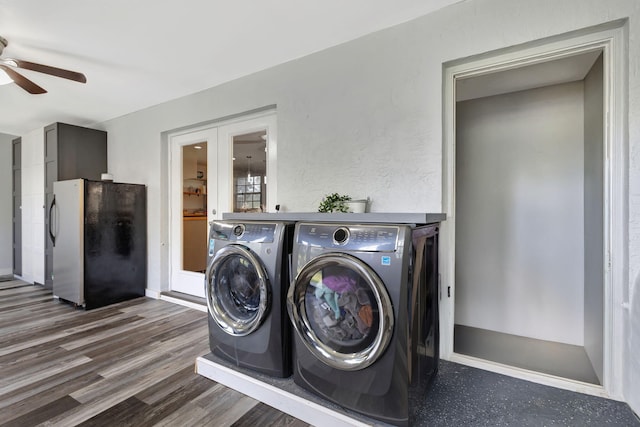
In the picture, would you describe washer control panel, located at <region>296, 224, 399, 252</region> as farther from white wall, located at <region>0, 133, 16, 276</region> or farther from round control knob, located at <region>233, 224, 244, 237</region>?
white wall, located at <region>0, 133, 16, 276</region>

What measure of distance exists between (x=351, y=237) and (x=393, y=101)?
1228mm

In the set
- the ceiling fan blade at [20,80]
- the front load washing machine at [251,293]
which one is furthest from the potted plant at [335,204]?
the ceiling fan blade at [20,80]

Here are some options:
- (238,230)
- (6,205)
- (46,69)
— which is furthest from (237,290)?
(6,205)

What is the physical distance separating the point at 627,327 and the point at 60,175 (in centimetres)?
569

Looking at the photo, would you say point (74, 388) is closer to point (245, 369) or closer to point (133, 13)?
point (245, 369)

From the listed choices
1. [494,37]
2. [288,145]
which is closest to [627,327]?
[494,37]

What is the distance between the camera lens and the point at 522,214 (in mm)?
2633

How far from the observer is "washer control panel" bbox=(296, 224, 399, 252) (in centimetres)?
138

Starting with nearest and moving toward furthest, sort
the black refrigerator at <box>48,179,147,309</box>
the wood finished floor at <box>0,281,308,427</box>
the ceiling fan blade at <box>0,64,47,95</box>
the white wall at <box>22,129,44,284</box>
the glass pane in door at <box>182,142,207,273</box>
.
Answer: the wood finished floor at <box>0,281,308,427</box>, the ceiling fan blade at <box>0,64,47,95</box>, the black refrigerator at <box>48,179,147,309</box>, the glass pane in door at <box>182,142,207,273</box>, the white wall at <box>22,129,44,284</box>

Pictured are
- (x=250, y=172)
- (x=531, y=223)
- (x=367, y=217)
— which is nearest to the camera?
(x=367, y=217)

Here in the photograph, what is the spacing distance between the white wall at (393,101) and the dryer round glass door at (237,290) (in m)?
0.89

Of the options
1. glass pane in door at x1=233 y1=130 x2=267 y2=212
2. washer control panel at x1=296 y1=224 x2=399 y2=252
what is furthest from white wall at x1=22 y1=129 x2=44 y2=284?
washer control panel at x1=296 y1=224 x2=399 y2=252

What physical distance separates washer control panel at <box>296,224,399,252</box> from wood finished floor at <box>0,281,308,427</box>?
0.94 metres

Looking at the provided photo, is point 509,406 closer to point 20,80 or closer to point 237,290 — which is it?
point 237,290
